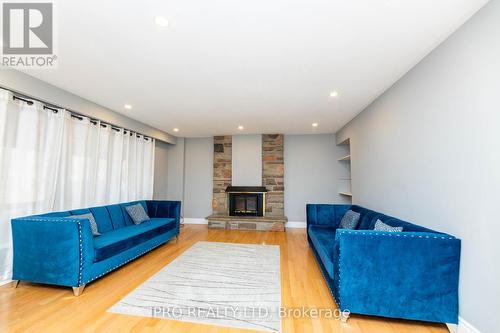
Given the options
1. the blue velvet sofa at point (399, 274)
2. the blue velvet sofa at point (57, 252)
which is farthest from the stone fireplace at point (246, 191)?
the blue velvet sofa at point (399, 274)

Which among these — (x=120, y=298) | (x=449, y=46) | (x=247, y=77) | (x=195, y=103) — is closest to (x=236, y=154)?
(x=195, y=103)

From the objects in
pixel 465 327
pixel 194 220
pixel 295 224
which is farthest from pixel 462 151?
pixel 194 220

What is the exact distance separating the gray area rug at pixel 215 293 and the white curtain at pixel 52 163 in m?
1.90

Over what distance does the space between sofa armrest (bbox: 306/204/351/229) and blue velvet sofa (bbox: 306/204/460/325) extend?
2.07 metres

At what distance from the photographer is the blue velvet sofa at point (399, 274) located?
6.27 ft

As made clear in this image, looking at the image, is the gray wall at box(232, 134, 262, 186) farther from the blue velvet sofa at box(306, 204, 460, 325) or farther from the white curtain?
the blue velvet sofa at box(306, 204, 460, 325)

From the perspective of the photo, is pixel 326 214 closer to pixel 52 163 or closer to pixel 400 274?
pixel 400 274

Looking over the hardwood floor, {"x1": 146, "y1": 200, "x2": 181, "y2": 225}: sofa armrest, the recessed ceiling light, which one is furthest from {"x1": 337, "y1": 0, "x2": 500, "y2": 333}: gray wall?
{"x1": 146, "y1": 200, "x2": 181, "y2": 225}: sofa armrest

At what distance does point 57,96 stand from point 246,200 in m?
4.66

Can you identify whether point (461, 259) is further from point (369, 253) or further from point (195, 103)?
point (195, 103)

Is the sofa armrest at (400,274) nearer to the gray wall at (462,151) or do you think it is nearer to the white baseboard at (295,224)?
the gray wall at (462,151)

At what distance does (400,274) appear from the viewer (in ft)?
6.54

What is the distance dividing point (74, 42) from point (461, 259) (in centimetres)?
403

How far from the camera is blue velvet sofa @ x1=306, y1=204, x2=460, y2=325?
6.27 ft
